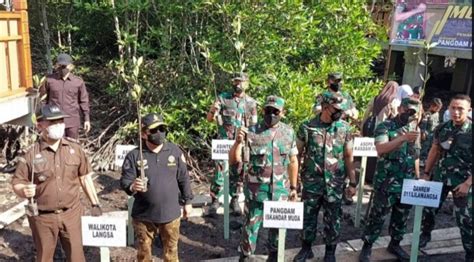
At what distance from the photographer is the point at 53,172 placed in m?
3.92

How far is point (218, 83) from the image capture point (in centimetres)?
789

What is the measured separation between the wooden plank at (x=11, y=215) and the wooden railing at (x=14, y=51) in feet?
4.69

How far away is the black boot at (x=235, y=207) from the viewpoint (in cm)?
610

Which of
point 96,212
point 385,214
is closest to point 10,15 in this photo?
point 96,212

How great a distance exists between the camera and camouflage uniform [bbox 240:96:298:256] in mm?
4426

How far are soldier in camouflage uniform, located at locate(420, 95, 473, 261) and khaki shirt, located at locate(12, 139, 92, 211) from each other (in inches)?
140

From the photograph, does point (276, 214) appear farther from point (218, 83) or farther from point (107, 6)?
point (107, 6)

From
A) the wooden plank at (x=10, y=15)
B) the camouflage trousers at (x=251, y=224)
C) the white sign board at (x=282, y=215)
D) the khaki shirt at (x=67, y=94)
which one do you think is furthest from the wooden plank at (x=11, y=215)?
the white sign board at (x=282, y=215)

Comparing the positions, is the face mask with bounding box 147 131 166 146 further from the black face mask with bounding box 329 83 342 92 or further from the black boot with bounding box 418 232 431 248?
the black boot with bounding box 418 232 431 248

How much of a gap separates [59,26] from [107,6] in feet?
6.36

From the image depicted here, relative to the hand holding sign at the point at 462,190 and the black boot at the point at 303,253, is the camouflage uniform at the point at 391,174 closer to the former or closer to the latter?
the hand holding sign at the point at 462,190

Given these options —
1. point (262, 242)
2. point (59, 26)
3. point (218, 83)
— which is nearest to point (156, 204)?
point (262, 242)

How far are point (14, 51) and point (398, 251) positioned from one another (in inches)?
209

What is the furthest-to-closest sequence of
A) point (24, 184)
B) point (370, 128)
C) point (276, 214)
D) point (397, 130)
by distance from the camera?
point (370, 128)
point (397, 130)
point (276, 214)
point (24, 184)
